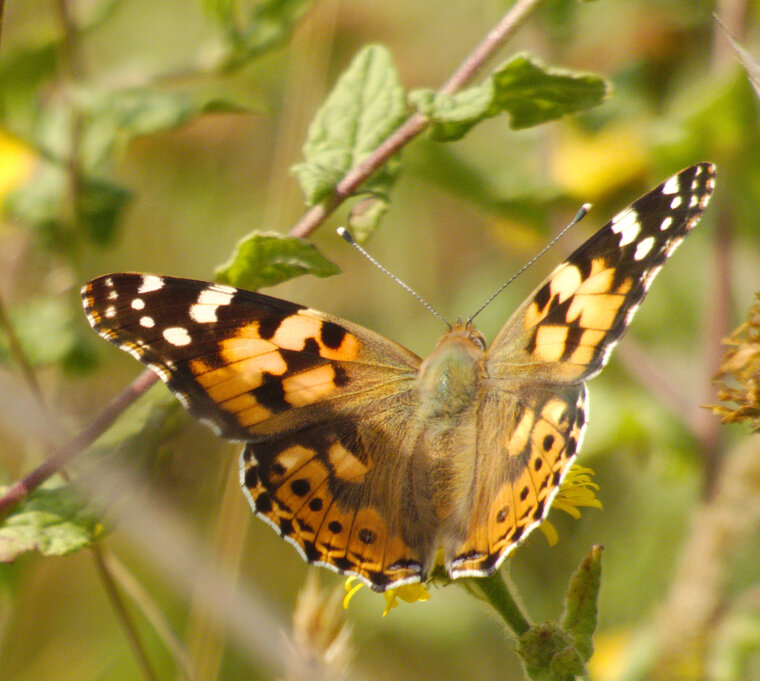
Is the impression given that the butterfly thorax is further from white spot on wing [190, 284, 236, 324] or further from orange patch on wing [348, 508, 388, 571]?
white spot on wing [190, 284, 236, 324]

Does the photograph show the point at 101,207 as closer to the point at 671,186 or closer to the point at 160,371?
the point at 160,371

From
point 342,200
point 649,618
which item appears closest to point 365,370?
point 342,200

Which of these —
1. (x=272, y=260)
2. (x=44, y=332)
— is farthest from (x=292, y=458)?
(x=44, y=332)

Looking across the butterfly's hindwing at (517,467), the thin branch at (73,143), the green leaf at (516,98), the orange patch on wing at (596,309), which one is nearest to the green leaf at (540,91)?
the green leaf at (516,98)

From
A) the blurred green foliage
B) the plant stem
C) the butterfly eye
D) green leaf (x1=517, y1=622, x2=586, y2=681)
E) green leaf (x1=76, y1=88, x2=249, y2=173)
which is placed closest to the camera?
green leaf (x1=517, y1=622, x2=586, y2=681)

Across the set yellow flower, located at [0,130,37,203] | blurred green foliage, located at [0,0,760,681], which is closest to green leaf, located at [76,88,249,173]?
blurred green foliage, located at [0,0,760,681]
